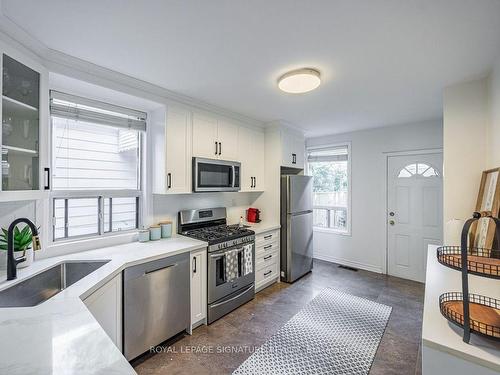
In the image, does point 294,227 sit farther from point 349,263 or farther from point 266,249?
point 349,263

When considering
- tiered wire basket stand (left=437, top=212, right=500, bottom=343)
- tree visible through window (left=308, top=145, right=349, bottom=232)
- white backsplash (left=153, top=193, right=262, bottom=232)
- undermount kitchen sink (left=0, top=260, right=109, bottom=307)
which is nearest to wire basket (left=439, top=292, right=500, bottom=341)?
tiered wire basket stand (left=437, top=212, right=500, bottom=343)

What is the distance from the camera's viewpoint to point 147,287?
198 centimetres

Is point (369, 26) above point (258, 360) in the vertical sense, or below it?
above

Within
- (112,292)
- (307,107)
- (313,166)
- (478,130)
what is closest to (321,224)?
(313,166)

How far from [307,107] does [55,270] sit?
3.04 metres

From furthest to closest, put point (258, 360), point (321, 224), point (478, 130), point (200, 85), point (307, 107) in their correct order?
point (321, 224) → point (307, 107) → point (200, 85) → point (478, 130) → point (258, 360)

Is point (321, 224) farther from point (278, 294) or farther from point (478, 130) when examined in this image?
point (478, 130)

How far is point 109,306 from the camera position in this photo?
1.69 m

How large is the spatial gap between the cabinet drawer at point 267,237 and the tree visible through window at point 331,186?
153 centimetres

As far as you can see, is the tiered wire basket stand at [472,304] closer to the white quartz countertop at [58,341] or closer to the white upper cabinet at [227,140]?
the white quartz countertop at [58,341]

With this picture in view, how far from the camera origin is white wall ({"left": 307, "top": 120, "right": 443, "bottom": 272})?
149 inches

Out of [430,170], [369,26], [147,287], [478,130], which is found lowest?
[147,287]

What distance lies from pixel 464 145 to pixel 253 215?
2.64 metres

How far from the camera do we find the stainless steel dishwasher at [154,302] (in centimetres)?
186
